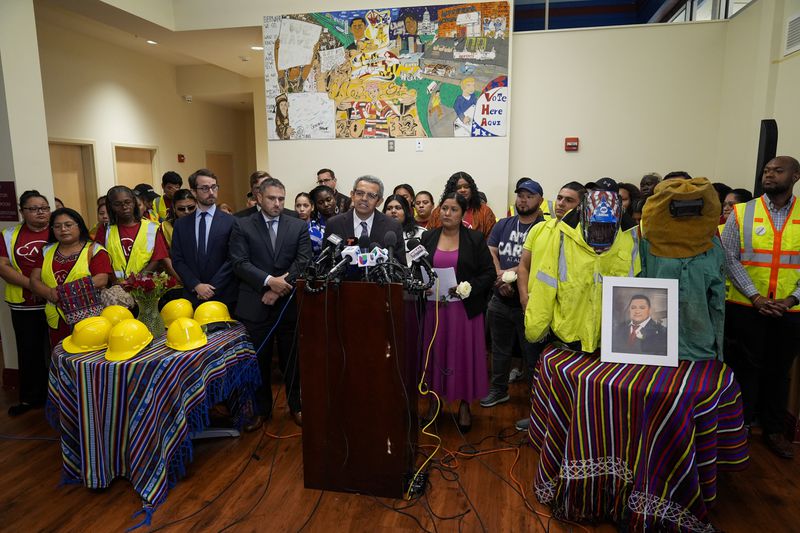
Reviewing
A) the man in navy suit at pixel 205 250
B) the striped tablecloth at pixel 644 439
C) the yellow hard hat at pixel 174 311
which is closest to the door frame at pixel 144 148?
the man in navy suit at pixel 205 250

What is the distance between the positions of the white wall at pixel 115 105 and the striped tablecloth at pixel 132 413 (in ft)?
17.7

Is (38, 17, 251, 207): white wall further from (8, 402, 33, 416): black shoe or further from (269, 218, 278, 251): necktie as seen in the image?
(269, 218, 278, 251): necktie

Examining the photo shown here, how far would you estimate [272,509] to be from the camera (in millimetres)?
2475

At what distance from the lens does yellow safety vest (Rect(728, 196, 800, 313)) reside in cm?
284

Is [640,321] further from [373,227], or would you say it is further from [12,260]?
[12,260]

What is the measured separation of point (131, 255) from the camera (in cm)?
355

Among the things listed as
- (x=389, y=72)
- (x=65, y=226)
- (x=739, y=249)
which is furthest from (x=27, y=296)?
(x=739, y=249)

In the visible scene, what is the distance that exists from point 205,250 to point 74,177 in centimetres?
511

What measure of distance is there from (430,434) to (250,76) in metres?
7.39

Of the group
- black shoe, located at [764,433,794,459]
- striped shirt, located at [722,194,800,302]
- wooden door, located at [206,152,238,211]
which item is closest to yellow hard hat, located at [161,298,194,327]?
striped shirt, located at [722,194,800,302]

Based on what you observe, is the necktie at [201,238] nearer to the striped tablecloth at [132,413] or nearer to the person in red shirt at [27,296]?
the striped tablecloth at [132,413]

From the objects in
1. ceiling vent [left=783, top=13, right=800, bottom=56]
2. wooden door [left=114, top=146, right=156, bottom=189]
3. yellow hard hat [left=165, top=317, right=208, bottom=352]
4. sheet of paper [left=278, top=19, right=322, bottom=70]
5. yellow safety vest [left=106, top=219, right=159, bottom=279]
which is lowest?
yellow hard hat [left=165, top=317, right=208, bottom=352]

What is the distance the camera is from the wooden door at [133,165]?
7.69 metres

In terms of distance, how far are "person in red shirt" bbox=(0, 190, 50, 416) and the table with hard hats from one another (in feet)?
3.78
